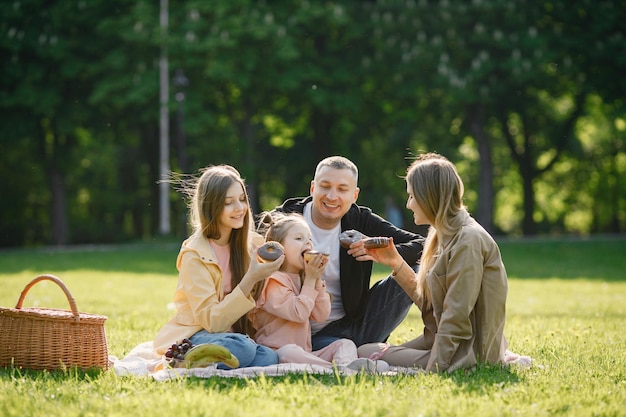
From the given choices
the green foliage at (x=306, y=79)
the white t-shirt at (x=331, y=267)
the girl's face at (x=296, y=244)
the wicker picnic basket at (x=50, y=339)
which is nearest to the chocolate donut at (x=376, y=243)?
the girl's face at (x=296, y=244)

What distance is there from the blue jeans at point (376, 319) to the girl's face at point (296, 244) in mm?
783

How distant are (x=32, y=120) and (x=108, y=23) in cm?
427

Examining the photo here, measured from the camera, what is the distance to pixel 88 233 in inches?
1209

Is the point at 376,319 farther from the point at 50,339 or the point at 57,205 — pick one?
the point at 57,205

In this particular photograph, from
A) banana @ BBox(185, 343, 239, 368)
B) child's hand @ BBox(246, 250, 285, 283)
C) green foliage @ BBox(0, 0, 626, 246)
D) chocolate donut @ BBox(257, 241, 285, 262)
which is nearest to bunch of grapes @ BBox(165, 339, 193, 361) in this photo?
banana @ BBox(185, 343, 239, 368)

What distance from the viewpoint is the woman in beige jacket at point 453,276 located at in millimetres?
5512

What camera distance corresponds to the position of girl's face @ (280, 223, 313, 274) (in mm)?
5992

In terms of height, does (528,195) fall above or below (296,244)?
above

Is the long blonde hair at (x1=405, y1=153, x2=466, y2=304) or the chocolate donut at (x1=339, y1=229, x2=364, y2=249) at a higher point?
the long blonde hair at (x1=405, y1=153, x2=466, y2=304)

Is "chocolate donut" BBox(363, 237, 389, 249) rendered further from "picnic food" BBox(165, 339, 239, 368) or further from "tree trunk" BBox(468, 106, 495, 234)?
"tree trunk" BBox(468, 106, 495, 234)

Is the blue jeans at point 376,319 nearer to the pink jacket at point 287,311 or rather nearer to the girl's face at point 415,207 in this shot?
the pink jacket at point 287,311

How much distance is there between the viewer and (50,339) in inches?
222

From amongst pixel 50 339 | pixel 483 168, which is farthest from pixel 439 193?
pixel 483 168

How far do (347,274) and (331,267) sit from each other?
0.48ft
